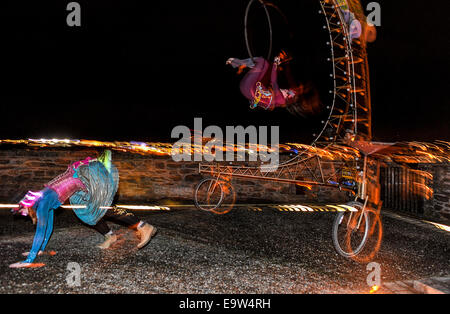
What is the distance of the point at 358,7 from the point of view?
17.0 ft

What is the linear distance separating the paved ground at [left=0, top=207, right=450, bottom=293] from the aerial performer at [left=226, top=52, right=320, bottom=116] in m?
2.43

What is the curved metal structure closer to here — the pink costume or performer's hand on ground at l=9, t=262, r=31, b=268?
the pink costume

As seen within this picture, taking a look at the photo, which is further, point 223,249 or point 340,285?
point 223,249

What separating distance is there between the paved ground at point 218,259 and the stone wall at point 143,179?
9.73 ft

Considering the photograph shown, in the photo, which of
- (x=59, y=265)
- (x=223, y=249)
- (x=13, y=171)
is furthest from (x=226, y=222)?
(x=13, y=171)

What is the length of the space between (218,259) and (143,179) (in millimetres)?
5854

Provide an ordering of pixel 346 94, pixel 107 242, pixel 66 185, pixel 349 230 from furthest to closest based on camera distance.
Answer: pixel 346 94 < pixel 107 242 < pixel 349 230 < pixel 66 185

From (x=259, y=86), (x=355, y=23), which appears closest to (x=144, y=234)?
(x=259, y=86)

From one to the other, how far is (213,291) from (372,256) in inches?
104

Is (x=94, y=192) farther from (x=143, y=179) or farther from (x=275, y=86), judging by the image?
(x=143, y=179)

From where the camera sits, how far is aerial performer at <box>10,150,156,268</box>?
3537 mm

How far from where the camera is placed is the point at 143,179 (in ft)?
30.2

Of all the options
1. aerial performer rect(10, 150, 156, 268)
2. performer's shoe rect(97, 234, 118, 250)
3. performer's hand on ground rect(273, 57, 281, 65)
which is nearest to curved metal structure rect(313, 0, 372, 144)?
performer's hand on ground rect(273, 57, 281, 65)
